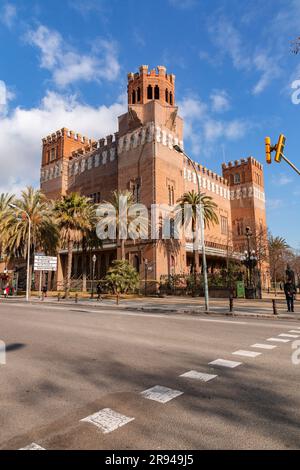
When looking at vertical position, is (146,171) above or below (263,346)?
above

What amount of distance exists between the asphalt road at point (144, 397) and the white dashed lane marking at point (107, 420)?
0.22ft

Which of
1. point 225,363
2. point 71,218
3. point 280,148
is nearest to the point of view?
point 225,363

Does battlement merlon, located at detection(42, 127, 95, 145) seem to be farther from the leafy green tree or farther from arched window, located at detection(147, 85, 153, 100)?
the leafy green tree

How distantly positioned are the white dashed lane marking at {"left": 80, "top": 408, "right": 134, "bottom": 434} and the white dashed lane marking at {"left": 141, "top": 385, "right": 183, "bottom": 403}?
0.66 m

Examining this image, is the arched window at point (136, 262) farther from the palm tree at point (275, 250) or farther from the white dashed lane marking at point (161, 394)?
the white dashed lane marking at point (161, 394)

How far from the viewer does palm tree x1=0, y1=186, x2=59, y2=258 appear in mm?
36000

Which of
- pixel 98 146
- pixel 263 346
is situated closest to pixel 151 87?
pixel 98 146

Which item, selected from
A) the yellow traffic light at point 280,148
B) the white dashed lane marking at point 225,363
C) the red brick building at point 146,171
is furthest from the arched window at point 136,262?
the white dashed lane marking at point 225,363

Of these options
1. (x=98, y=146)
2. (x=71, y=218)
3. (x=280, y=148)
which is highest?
(x=98, y=146)

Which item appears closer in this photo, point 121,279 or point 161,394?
point 161,394

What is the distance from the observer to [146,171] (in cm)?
4131

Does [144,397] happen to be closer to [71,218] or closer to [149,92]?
[71,218]

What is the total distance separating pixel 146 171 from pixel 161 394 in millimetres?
38122
